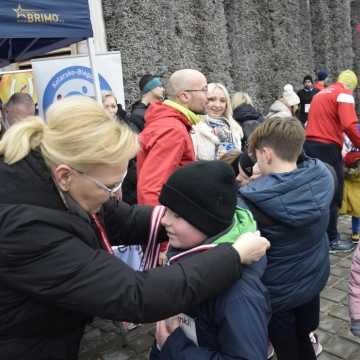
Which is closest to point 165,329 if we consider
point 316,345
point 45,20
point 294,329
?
point 294,329

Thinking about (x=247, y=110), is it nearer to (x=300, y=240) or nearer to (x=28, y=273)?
(x=300, y=240)

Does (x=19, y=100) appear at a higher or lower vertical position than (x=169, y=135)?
higher

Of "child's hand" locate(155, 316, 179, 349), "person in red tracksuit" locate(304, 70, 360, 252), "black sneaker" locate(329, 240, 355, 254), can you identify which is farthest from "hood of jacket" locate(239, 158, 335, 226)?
"black sneaker" locate(329, 240, 355, 254)

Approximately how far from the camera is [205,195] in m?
1.38

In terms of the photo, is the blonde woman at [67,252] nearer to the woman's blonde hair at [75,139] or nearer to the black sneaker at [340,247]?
the woman's blonde hair at [75,139]

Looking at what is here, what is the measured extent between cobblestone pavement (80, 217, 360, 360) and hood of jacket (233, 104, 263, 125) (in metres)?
2.02

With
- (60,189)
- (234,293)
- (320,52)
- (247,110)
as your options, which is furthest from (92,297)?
(320,52)

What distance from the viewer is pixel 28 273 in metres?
1.17

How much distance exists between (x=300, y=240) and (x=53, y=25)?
9.38 ft

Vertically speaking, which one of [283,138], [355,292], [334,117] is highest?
[283,138]

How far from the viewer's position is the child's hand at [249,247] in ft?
4.38

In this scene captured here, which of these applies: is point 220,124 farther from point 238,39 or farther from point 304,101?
point 238,39

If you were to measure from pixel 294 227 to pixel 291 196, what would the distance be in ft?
0.54

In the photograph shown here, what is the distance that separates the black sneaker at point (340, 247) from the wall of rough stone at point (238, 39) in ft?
14.4
